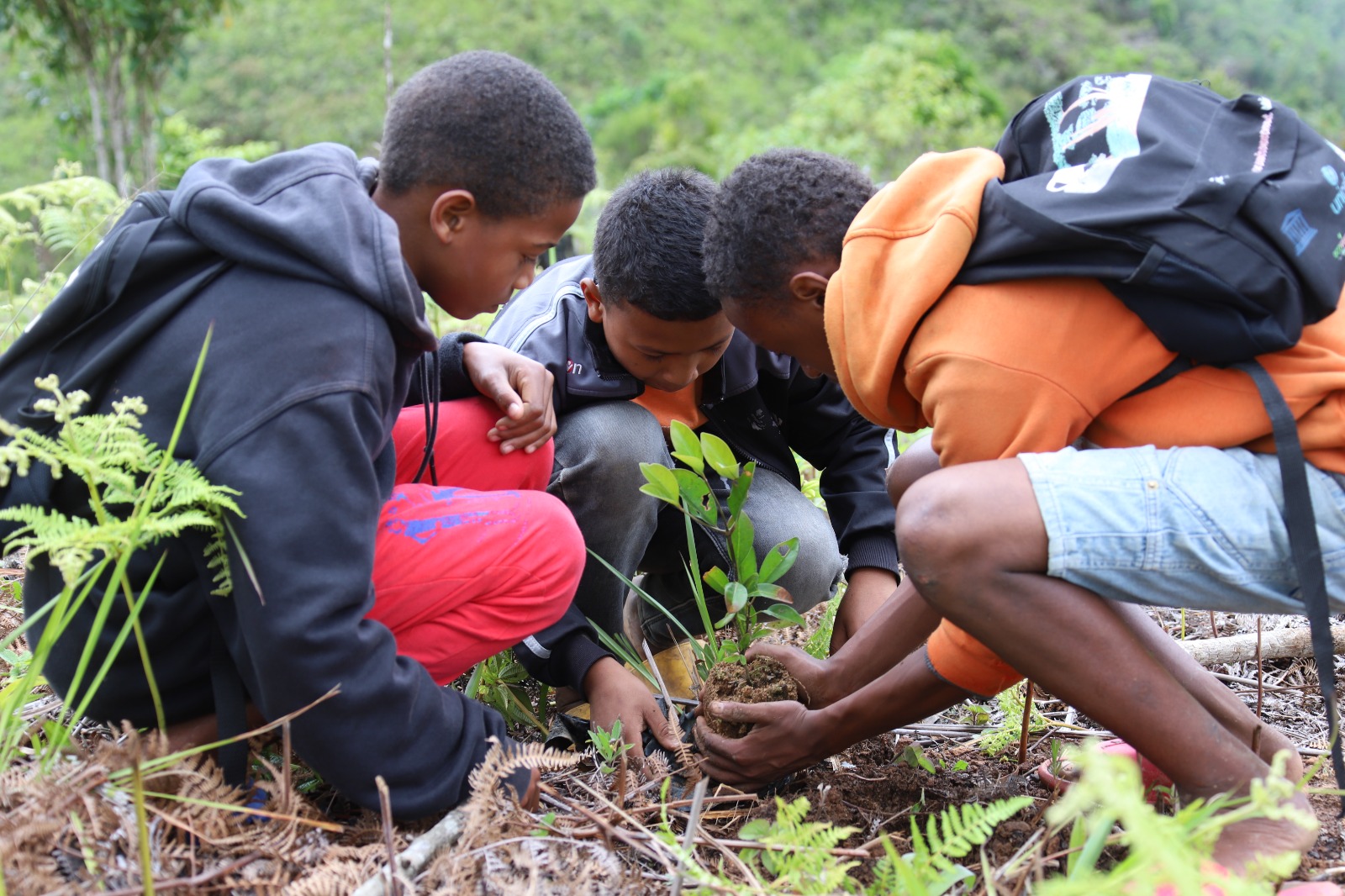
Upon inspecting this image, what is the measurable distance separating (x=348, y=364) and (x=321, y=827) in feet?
2.25

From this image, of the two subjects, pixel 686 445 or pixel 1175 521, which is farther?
pixel 686 445

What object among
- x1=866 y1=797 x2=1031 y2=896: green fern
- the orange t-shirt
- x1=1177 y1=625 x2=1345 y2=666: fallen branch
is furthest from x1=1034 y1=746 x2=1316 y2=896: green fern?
the orange t-shirt

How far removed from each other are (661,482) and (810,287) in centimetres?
47

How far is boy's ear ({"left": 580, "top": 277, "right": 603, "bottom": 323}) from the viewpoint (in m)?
2.42

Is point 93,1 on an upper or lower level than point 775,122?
upper

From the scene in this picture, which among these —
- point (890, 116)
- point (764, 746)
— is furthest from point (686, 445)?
point (890, 116)

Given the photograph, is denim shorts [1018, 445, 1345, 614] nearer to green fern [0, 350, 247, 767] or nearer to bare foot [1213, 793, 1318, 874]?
bare foot [1213, 793, 1318, 874]

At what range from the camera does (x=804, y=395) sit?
2598 millimetres

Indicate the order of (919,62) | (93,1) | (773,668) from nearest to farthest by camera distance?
(773,668)
(93,1)
(919,62)

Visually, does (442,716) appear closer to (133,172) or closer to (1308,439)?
(1308,439)

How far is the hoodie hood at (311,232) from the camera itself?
150 cm

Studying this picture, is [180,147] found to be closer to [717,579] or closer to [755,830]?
[717,579]

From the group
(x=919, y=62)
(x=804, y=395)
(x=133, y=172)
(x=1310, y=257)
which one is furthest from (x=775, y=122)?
(x=1310, y=257)

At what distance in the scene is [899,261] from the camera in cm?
161
